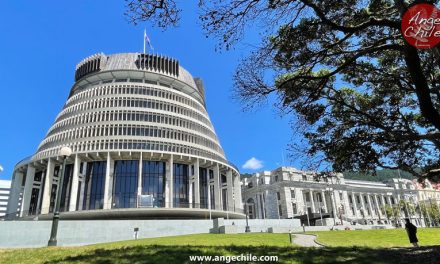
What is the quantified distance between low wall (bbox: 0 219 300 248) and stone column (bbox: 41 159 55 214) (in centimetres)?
1823

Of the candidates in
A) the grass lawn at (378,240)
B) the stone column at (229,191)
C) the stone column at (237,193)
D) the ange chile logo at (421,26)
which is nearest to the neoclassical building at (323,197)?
the stone column at (237,193)

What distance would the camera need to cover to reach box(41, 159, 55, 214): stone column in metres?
51.6

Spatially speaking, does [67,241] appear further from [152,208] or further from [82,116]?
[82,116]

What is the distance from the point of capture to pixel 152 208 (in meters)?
50.2

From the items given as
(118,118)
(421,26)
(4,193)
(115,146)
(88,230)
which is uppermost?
(118,118)

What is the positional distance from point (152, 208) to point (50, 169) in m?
19.7

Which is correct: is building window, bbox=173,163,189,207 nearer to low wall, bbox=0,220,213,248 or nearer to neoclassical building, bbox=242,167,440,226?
low wall, bbox=0,220,213,248

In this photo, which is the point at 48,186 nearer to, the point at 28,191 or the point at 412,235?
the point at 28,191

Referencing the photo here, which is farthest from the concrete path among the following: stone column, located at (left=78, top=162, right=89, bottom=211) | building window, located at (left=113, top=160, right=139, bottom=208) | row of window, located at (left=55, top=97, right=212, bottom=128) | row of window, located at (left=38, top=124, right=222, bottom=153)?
row of window, located at (left=55, top=97, right=212, bottom=128)

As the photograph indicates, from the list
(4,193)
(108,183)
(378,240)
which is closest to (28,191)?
(108,183)

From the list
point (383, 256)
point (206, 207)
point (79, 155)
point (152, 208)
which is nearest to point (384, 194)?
point (206, 207)

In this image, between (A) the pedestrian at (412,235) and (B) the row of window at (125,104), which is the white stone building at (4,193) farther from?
(A) the pedestrian at (412,235)

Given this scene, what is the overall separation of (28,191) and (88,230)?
26.7m

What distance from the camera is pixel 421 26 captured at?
8.84 meters
